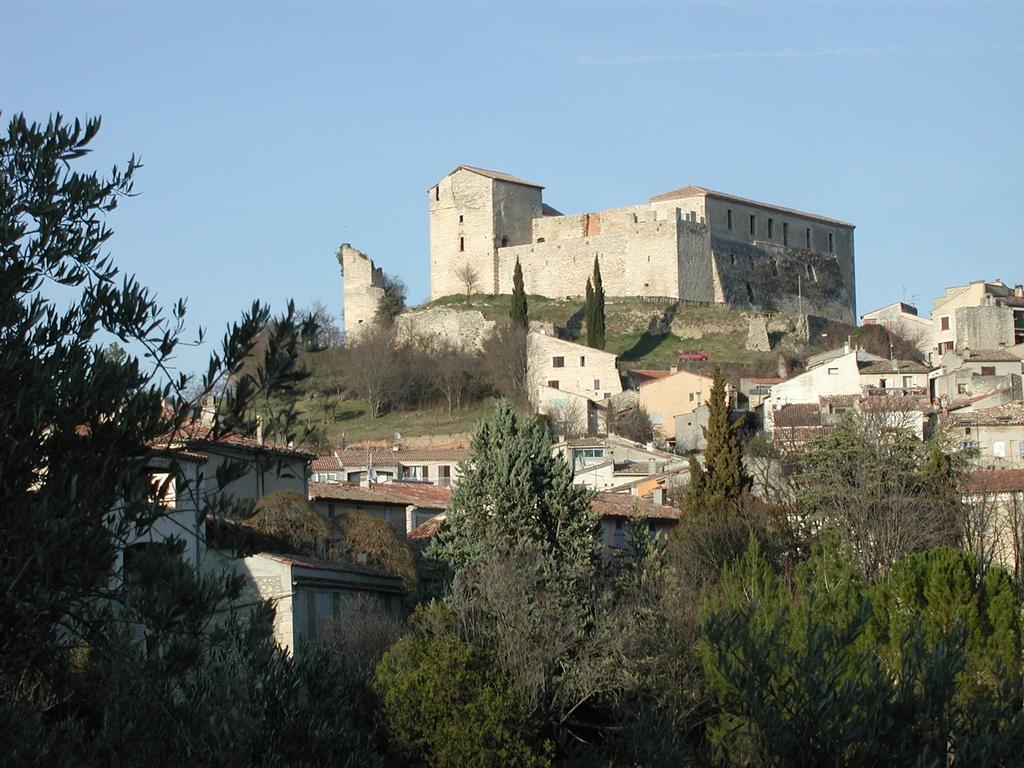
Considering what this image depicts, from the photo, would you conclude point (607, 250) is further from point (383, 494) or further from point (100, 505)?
point (100, 505)

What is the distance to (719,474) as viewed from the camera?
38875mm

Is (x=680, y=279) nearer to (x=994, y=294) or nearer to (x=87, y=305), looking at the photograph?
(x=994, y=294)

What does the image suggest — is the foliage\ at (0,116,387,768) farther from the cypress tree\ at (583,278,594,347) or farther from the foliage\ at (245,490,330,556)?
the cypress tree\ at (583,278,594,347)

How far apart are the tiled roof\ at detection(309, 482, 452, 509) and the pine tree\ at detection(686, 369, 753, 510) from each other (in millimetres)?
6213

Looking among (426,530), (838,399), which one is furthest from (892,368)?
(426,530)

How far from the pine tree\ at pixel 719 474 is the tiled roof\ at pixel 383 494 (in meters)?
6.21

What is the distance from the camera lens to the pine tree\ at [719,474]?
3791cm

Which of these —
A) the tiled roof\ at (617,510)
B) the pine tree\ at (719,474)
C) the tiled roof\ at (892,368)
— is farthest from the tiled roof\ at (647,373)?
the pine tree\ at (719,474)

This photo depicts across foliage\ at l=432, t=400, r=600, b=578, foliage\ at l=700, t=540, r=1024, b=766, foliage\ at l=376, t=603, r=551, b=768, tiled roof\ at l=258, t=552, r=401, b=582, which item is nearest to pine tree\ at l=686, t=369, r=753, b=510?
foliage\ at l=432, t=400, r=600, b=578

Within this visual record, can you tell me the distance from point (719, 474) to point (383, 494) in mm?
8684

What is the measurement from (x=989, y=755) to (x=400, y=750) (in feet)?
35.5

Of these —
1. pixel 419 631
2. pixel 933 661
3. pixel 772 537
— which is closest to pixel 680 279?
pixel 772 537

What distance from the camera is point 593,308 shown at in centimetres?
A: 8188

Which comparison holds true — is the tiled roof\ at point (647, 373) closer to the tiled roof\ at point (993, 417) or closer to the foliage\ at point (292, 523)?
the tiled roof\ at point (993, 417)
